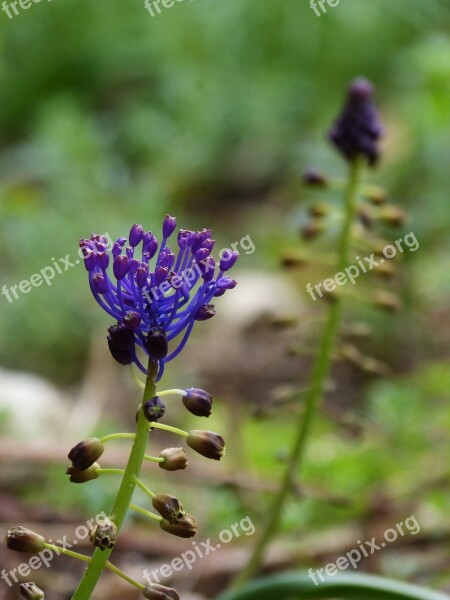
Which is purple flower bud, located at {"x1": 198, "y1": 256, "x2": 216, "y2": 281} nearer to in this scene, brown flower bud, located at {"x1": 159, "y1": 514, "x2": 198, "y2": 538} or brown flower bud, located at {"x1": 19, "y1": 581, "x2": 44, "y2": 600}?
brown flower bud, located at {"x1": 159, "y1": 514, "x2": 198, "y2": 538}

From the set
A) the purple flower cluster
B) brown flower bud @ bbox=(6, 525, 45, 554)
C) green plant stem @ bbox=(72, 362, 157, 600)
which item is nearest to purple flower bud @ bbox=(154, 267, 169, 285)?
the purple flower cluster

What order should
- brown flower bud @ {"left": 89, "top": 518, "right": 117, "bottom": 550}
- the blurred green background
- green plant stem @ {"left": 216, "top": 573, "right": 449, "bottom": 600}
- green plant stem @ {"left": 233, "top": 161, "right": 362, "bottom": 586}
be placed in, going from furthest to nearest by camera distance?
the blurred green background
green plant stem @ {"left": 233, "top": 161, "right": 362, "bottom": 586}
green plant stem @ {"left": 216, "top": 573, "right": 449, "bottom": 600}
brown flower bud @ {"left": 89, "top": 518, "right": 117, "bottom": 550}

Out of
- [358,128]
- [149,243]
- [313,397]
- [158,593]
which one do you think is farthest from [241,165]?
[158,593]

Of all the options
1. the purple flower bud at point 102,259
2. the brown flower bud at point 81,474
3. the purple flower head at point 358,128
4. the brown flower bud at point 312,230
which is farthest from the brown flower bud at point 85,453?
the purple flower head at point 358,128

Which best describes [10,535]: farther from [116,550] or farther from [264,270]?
[264,270]

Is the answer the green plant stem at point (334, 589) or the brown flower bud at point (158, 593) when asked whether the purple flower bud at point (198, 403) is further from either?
the green plant stem at point (334, 589)

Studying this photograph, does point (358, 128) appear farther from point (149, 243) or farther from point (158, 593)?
point (158, 593)
